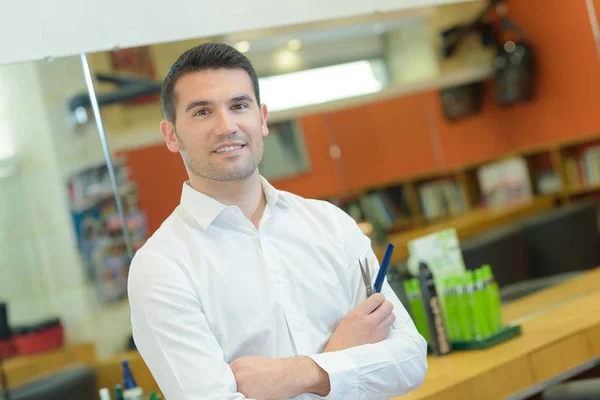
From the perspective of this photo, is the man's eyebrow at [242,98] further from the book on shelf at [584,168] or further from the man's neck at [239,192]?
the book on shelf at [584,168]

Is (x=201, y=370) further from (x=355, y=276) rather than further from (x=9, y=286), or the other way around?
(x=9, y=286)

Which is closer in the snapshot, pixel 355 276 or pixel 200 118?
pixel 200 118

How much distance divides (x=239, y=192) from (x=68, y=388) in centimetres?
229

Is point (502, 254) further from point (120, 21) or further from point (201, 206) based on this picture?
point (201, 206)

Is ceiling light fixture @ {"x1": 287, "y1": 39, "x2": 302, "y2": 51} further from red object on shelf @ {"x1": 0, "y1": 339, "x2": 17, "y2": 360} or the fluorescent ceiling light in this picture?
red object on shelf @ {"x1": 0, "y1": 339, "x2": 17, "y2": 360}

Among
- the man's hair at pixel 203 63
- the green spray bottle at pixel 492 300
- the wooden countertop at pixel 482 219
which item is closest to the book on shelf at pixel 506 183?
the wooden countertop at pixel 482 219

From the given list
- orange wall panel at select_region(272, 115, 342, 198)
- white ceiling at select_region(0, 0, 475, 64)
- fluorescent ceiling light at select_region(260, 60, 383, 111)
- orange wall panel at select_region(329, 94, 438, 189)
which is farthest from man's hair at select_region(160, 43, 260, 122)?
orange wall panel at select_region(329, 94, 438, 189)

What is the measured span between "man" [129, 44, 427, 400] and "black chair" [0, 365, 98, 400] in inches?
73.3

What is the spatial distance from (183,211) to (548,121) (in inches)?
278

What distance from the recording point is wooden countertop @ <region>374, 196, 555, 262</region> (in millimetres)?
7129

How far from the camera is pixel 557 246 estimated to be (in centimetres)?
632

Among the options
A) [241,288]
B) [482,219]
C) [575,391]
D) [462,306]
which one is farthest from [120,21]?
[482,219]

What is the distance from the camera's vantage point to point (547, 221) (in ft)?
20.9

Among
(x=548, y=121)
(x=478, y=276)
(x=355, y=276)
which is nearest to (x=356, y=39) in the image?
(x=548, y=121)
